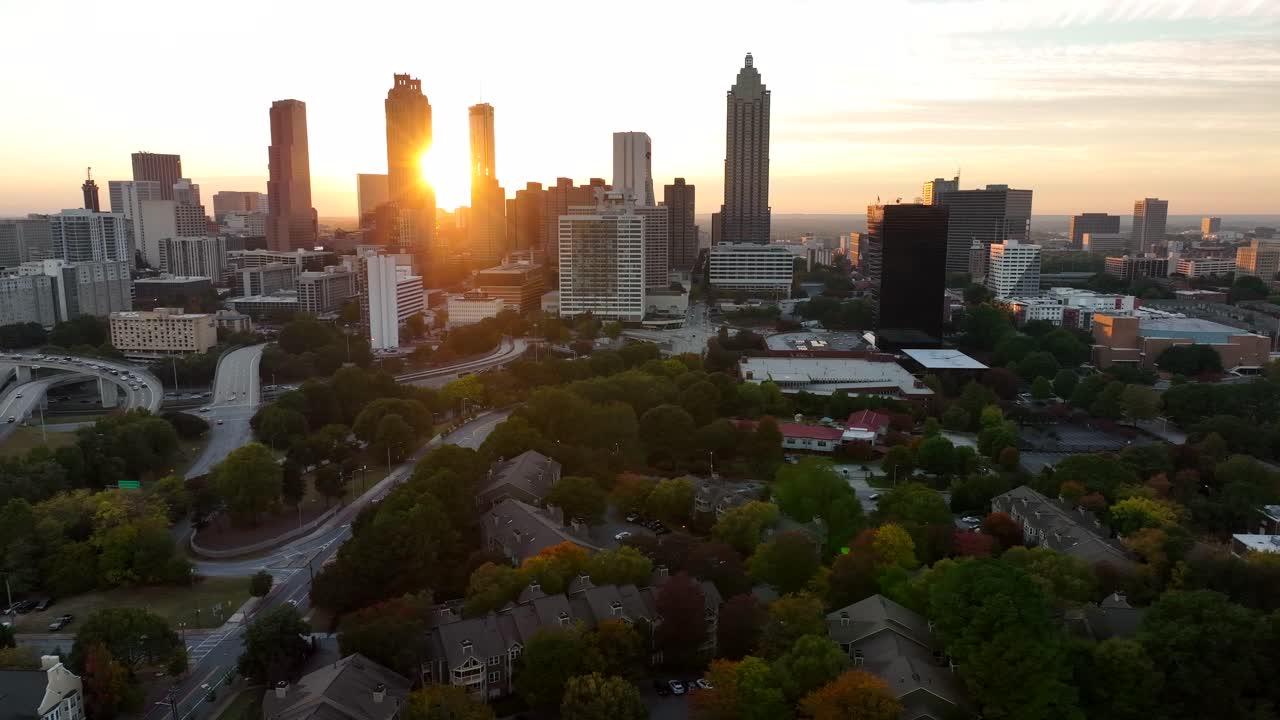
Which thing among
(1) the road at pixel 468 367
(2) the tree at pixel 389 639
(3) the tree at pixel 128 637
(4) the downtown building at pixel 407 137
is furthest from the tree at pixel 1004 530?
(4) the downtown building at pixel 407 137

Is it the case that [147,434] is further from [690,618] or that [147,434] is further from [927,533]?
[927,533]

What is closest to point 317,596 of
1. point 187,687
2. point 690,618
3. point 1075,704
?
point 187,687

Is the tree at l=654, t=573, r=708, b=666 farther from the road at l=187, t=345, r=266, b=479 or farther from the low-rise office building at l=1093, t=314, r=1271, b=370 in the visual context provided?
the low-rise office building at l=1093, t=314, r=1271, b=370

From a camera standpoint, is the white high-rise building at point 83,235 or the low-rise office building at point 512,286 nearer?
the low-rise office building at point 512,286

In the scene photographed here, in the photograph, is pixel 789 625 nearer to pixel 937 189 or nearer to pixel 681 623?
pixel 681 623

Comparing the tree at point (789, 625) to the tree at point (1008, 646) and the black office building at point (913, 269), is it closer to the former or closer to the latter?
the tree at point (1008, 646)

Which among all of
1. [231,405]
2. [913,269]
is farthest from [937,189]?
[231,405]
